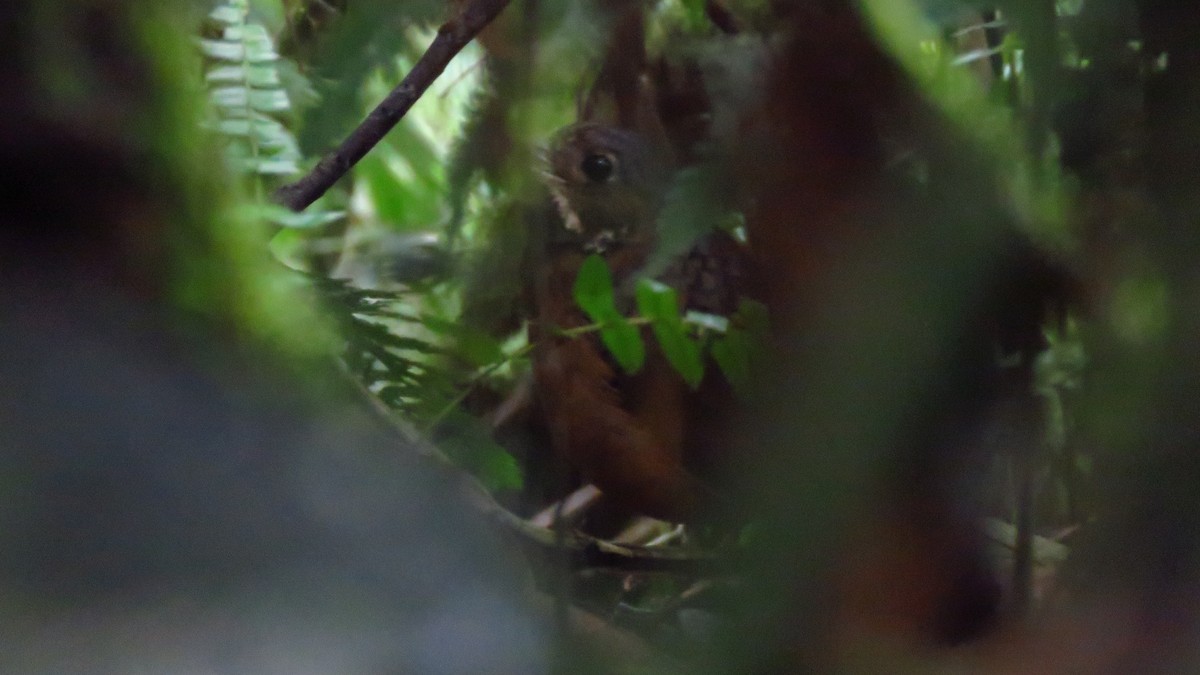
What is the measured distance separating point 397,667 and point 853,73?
12.4 inches

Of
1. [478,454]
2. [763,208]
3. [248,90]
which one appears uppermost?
[248,90]

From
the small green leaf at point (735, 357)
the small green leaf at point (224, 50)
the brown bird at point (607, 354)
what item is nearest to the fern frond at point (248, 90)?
the small green leaf at point (224, 50)

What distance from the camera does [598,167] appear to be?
2.85ft

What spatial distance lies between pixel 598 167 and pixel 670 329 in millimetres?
235

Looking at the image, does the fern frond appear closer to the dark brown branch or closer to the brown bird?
the dark brown branch

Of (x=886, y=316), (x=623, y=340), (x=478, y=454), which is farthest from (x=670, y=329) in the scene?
(x=886, y=316)

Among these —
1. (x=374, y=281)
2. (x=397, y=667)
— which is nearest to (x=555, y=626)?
(x=397, y=667)

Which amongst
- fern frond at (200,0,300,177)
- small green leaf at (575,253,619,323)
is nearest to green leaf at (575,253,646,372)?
small green leaf at (575,253,619,323)

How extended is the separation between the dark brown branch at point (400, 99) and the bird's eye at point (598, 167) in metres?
0.27

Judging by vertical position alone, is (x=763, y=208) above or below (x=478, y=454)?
above

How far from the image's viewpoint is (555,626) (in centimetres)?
45

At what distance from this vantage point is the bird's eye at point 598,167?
2.82ft

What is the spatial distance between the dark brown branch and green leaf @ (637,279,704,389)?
0.21 m

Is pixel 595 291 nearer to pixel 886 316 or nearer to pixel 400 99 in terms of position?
pixel 400 99
